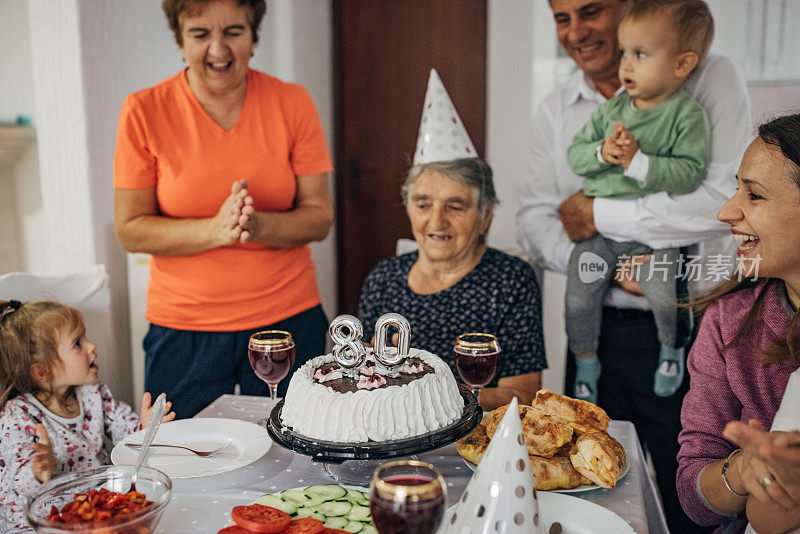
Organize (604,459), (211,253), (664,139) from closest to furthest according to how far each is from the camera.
Answer: 1. (604,459)
2. (211,253)
3. (664,139)

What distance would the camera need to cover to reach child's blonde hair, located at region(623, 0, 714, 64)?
202 centimetres

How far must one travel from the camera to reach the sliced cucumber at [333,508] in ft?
3.25

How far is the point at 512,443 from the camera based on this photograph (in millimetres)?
A: 871

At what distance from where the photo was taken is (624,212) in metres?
2.16

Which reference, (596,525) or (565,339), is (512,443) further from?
(565,339)

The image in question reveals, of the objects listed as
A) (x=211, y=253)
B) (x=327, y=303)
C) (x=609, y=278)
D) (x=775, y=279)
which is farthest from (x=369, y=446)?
(x=327, y=303)

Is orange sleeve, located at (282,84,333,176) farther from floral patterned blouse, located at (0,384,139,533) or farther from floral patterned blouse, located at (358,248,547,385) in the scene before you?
floral patterned blouse, located at (0,384,139,533)

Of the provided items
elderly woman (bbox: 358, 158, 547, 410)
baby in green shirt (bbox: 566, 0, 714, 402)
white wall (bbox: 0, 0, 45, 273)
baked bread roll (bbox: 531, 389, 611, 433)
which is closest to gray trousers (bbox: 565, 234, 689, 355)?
baby in green shirt (bbox: 566, 0, 714, 402)

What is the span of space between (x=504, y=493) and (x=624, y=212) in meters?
1.51

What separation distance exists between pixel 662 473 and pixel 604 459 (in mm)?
1295

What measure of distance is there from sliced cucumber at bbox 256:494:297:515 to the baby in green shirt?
1.50 meters

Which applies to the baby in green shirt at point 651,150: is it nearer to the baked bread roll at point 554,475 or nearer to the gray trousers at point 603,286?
the gray trousers at point 603,286

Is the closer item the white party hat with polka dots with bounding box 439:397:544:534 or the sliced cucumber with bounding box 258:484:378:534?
the white party hat with polka dots with bounding box 439:397:544:534

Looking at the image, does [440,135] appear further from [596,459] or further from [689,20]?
[596,459]
